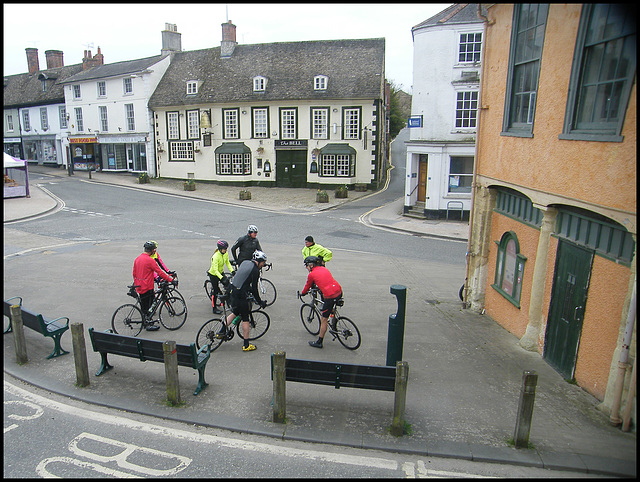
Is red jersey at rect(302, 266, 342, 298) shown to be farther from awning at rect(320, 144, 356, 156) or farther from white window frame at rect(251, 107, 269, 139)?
white window frame at rect(251, 107, 269, 139)

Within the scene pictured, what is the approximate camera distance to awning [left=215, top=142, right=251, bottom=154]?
34625 millimetres

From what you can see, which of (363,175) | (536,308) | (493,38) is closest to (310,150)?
(363,175)

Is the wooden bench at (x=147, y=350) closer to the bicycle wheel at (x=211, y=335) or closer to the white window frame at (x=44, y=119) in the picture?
the bicycle wheel at (x=211, y=335)

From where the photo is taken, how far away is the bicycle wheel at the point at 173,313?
9409 millimetres

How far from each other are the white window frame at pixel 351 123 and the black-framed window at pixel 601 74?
25.9 m

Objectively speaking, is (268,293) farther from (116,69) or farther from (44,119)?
(44,119)

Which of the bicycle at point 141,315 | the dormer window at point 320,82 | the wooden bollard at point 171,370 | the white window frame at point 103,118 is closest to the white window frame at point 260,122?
the dormer window at point 320,82

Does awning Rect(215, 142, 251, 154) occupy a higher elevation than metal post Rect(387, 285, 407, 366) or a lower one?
higher

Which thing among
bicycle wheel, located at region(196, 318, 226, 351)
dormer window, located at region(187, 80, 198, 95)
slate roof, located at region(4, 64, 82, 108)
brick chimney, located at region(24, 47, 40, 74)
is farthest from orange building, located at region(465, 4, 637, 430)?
brick chimney, located at region(24, 47, 40, 74)

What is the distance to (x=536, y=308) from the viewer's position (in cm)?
839

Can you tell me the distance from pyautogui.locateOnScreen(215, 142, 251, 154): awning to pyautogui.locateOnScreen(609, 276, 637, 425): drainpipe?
1225 inches

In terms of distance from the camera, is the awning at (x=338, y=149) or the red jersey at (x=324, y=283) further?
the awning at (x=338, y=149)

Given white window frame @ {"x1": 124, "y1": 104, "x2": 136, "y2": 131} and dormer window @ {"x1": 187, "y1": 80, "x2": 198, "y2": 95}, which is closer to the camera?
dormer window @ {"x1": 187, "y1": 80, "x2": 198, "y2": 95}

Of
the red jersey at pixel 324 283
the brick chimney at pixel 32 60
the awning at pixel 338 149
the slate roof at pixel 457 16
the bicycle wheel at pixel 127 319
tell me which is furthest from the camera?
the brick chimney at pixel 32 60
